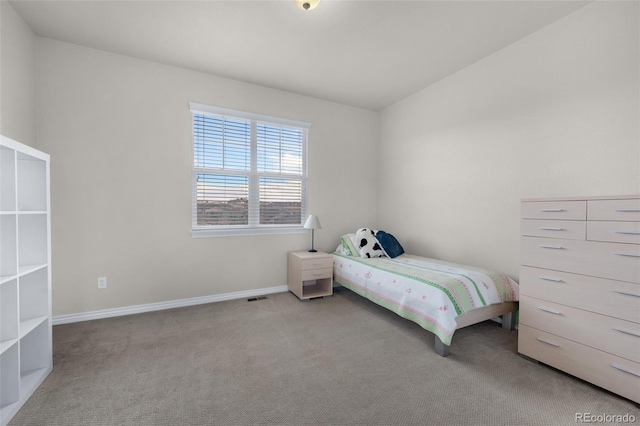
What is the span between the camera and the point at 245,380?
1811mm

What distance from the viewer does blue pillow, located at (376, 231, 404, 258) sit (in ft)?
11.5

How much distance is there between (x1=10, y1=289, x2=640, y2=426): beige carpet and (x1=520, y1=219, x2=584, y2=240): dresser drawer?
0.96 metres

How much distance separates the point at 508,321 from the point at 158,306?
143 inches

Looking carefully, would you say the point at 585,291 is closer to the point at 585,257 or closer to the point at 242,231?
the point at 585,257

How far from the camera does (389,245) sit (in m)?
3.54

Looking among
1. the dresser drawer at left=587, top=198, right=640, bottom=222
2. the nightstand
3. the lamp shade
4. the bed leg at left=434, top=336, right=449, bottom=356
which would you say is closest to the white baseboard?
the nightstand

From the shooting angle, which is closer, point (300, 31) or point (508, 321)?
point (300, 31)

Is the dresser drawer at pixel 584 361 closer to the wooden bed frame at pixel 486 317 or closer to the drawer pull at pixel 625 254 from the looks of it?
the wooden bed frame at pixel 486 317

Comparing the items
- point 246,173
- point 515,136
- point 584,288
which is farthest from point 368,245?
point 584,288

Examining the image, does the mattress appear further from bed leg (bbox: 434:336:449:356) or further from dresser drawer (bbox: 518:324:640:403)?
dresser drawer (bbox: 518:324:640:403)

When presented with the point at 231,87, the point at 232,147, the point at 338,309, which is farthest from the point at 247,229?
the point at 231,87

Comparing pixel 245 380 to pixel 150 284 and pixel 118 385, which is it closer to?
pixel 118 385

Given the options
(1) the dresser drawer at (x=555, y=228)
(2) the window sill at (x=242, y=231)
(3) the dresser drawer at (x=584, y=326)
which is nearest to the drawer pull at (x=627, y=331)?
(3) the dresser drawer at (x=584, y=326)

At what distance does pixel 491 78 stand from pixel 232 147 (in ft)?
9.99
